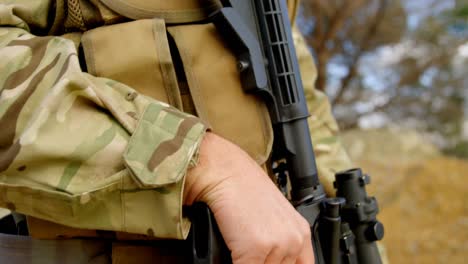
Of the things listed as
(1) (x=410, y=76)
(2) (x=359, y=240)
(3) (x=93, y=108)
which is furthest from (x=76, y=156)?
(1) (x=410, y=76)

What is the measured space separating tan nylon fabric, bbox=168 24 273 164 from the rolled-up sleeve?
0.16m

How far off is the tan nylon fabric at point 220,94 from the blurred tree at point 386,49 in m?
3.56

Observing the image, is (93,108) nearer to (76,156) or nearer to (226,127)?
(76,156)

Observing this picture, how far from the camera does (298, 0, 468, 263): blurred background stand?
4.40 meters

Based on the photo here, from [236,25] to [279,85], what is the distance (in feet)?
0.45

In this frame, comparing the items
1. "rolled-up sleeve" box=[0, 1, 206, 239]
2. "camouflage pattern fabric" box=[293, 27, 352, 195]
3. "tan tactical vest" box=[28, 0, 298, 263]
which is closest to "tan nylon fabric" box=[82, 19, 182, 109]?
"tan tactical vest" box=[28, 0, 298, 263]

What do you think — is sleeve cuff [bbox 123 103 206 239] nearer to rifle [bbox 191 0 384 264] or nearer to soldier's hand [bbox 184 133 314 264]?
soldier's hand [bbox 184 133 314 264]

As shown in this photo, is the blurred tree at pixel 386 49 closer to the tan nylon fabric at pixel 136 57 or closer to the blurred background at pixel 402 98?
the blurred background at pixel 402 98

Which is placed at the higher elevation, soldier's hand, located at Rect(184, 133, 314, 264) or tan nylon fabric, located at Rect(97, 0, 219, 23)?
tan nylon fabric, located at Rect(97, 0, 219, 23)

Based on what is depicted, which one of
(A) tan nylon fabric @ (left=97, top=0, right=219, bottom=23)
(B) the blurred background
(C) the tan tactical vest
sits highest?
(A) tan nylon fabric @ (left=97, top=0, right=219, bottom=23)

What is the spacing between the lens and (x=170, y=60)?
3.10 ft

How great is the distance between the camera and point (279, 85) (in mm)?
1023

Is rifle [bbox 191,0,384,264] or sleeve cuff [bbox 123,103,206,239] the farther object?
rifle [bbox 191,0,384,264]

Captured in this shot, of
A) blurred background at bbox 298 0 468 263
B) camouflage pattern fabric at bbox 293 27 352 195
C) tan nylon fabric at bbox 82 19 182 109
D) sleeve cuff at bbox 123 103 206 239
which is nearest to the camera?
sleeve cuff at bbox 123 103 206 239
